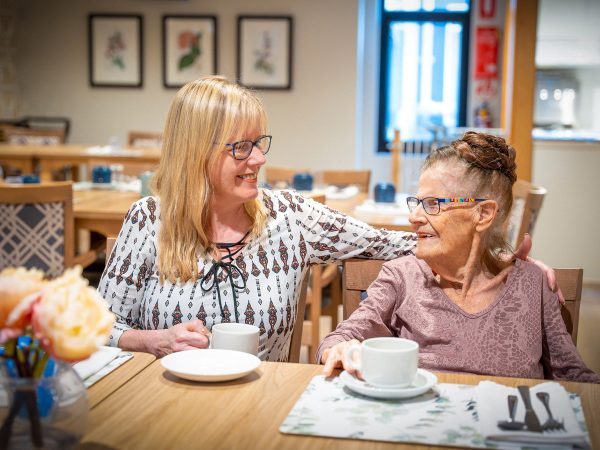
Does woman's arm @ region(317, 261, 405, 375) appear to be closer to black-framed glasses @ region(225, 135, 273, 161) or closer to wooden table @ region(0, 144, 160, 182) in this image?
black-framed glasses @ region(225, 135, 273, 161)

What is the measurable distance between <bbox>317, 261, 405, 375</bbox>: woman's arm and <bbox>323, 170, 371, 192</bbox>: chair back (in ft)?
10.1

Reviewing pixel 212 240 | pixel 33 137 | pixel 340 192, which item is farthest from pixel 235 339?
pixel 33 137

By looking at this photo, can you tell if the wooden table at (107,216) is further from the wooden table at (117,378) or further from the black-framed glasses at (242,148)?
the wooden table at (117,378)

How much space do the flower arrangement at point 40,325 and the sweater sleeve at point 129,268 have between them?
0.81 metres

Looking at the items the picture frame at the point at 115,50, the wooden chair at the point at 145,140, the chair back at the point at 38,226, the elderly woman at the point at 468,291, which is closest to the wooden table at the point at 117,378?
the elderly woman at the point at 468,291

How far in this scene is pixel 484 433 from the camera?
1.25 metres

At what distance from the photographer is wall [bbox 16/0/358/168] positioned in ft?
25.7

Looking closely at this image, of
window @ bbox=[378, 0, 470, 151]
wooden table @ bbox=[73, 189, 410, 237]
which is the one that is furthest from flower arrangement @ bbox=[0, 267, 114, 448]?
window @ bbox=[378, 0, 470, 151]

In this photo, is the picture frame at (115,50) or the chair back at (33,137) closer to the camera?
the chair back at (33,137)

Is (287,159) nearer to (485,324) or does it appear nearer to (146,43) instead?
(146,43)

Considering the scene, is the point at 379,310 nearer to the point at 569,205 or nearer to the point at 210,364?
the point at 210,364

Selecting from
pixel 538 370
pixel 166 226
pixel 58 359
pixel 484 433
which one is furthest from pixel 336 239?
pixel 58 359

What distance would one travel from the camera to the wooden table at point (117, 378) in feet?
4.66

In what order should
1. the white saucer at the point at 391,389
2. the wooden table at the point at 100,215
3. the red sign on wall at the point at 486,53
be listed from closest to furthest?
the white saucer at the point at 391,389 → the wooden table at the point at 100,215 → the red sign on wall at the point at 486,53
